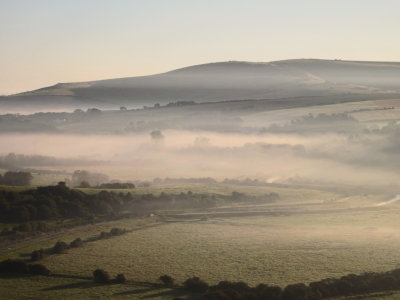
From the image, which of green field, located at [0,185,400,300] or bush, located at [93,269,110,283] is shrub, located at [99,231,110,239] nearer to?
green field, located at [0,185,400,300]

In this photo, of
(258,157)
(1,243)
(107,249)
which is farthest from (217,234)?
(258,157)

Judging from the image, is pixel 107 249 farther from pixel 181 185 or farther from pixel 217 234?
pixel 181 185

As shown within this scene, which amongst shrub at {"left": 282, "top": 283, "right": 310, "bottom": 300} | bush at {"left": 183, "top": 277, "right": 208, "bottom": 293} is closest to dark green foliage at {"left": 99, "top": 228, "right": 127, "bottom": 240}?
bush at {"left": 183, "top": 277, "right": 208, "bottom": 293}

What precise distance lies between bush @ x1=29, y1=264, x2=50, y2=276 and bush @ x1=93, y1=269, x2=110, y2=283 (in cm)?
678

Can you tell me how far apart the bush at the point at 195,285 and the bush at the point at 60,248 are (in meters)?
23.4

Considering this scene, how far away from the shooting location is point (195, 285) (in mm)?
63812

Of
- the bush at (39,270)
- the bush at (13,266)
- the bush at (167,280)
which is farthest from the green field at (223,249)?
the bush at (13,266)

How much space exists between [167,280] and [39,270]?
17.0 m

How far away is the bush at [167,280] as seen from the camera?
6497 centimetres

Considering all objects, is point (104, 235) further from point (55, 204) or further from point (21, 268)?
point (21, 268)

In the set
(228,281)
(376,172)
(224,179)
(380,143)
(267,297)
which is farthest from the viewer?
(380,143)

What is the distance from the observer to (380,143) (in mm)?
188375

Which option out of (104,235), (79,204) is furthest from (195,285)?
(79,204)

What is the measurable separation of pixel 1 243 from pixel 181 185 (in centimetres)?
6343
